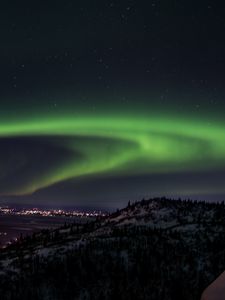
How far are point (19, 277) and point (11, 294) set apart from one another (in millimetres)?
14965

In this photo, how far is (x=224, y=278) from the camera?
11.8 m

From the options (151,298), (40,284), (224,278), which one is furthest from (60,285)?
(224,278)

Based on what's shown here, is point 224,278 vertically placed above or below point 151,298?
above

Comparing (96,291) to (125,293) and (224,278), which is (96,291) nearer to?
(125,293)

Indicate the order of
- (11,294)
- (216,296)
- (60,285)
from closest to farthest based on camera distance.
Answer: (216,296) < (11,294) < (60,285)

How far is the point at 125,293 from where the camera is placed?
19450 centimetres

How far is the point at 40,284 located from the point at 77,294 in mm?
15279

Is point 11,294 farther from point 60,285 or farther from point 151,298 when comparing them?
point 151,298

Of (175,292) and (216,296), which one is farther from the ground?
(216,296)

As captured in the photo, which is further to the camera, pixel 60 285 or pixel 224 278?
pixel 60 285

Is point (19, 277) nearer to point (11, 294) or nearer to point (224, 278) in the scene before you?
point (11, 294)

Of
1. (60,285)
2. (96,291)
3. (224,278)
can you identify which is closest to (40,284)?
(60,285)

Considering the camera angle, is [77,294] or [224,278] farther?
[77,294]

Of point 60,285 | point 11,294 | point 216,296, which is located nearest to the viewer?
point 216,296
